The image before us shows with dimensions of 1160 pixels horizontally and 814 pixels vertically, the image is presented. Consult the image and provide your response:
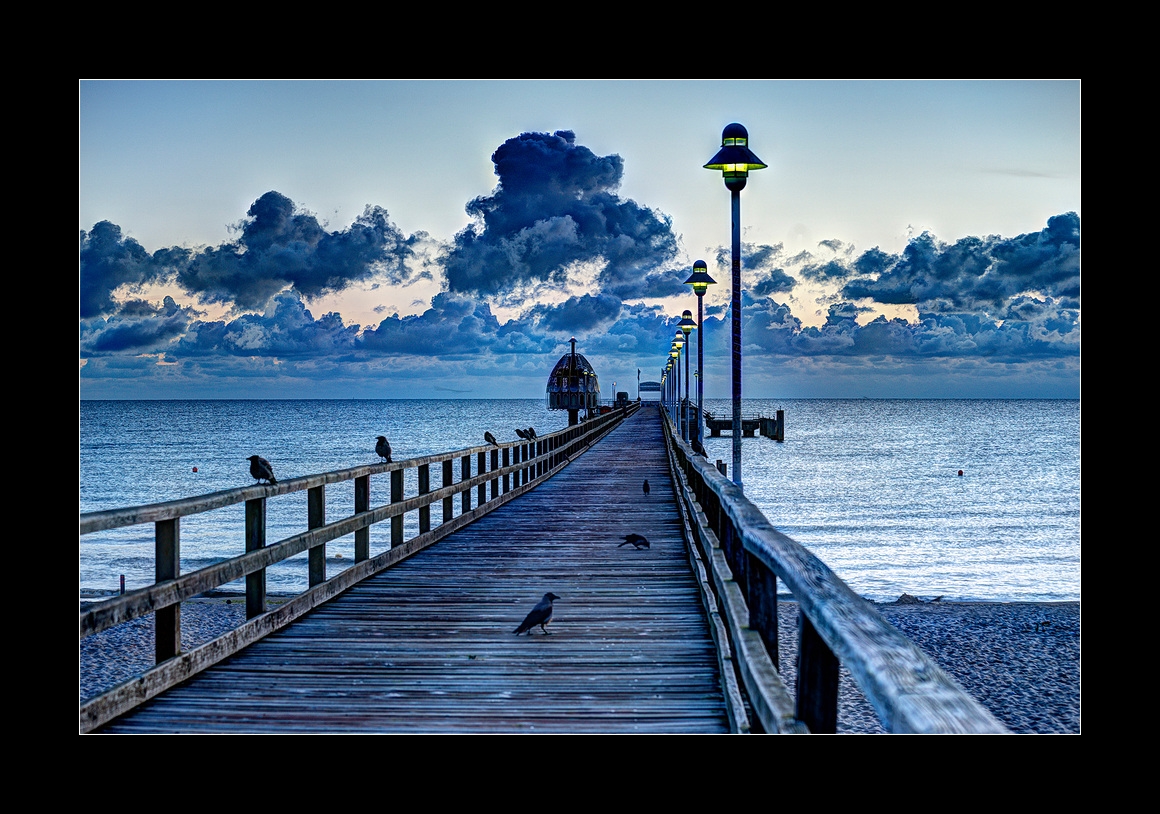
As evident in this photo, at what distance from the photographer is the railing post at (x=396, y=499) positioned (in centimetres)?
849

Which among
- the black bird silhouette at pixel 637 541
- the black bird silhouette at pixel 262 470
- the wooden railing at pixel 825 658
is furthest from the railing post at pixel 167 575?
the black bird silhouette at pixel 637 541

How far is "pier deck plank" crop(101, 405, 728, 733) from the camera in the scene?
4.27 metres

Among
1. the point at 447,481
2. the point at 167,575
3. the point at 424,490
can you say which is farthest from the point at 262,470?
the point at 447,481

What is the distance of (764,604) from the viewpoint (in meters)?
3.71

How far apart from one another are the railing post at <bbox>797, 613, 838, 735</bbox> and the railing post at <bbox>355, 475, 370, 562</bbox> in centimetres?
490

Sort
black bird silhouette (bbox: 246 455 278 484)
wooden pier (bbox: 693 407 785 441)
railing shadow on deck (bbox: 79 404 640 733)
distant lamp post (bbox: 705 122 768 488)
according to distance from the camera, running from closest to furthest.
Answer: railing shadow on deck (bbox: 79 404 640 733) < black bird silhouette (bbox: 246 455 278 484) < distant lamp post (bbox: 705 122 768 488) < wooden pier (bbox: 693 407 785 441)

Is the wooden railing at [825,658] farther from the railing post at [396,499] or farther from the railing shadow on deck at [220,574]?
the railing post at [396,499]

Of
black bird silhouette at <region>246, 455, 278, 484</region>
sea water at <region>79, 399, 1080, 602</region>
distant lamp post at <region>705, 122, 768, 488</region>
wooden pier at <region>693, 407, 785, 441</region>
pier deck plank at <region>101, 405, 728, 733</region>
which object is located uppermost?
distant lamp post at <region>705, 122, 768, 488</region>

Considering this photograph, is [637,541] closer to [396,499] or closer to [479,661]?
[396,499]

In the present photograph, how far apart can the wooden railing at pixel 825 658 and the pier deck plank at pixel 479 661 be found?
2.46ft

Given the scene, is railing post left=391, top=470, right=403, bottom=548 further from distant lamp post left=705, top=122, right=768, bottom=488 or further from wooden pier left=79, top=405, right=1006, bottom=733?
distant lamp post left=705, top=122, right=768, bottom=488

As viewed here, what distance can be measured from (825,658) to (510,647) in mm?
3321

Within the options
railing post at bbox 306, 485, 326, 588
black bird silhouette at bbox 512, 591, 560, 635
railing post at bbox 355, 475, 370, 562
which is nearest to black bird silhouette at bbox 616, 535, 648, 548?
railing post at bbox 355, 475, 370, 562
